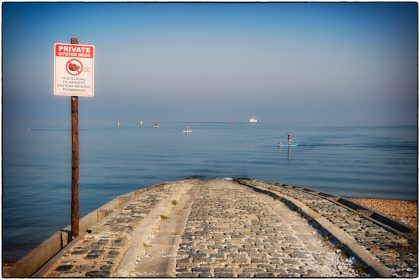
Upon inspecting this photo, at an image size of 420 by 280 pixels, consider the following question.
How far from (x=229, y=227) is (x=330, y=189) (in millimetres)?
19113

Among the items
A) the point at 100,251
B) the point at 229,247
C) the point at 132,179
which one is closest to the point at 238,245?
the point at 229,247

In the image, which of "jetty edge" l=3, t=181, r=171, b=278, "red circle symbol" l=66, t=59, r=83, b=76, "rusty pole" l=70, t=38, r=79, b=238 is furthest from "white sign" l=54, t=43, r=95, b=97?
"jetty edge" l=3, t=181, r=171, b=278

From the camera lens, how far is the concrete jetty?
5.72 m

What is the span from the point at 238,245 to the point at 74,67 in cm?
489

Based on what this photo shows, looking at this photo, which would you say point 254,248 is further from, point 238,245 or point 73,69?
point 73,69

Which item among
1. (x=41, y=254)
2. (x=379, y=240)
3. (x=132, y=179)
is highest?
(x=379, y=240)

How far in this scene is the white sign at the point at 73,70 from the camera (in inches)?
258

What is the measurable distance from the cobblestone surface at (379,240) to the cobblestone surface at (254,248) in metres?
0.68

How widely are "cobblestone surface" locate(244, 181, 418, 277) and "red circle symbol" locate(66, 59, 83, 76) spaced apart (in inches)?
261

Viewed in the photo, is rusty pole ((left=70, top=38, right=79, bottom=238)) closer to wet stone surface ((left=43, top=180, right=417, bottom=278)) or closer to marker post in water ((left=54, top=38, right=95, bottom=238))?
wet stone surface ((left=43, top=180, right=417, bottom=278))

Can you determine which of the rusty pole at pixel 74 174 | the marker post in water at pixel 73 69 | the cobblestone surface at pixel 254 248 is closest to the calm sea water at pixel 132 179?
the rusty pole at pixel 74 174

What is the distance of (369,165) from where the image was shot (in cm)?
3928

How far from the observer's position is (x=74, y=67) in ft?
21.9

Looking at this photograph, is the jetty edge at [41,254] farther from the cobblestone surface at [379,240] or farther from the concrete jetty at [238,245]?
the cobblestone surface at [379,240]
